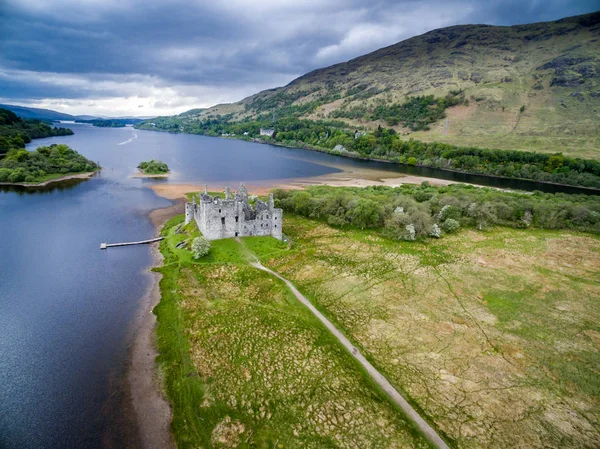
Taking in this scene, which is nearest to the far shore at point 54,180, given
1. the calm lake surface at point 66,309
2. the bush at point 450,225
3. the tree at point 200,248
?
the calm lake surface at point 66,309

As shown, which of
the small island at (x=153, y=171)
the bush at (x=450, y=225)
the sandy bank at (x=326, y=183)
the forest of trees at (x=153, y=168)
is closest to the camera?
the bush at (x=450, y=225)

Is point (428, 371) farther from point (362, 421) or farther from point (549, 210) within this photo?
point (549, 210)

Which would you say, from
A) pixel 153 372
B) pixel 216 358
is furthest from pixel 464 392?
pixel 153 372

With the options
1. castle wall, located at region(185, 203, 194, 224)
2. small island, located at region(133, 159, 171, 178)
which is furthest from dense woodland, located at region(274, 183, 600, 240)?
small island, located at region(133, 159, 171, 178)

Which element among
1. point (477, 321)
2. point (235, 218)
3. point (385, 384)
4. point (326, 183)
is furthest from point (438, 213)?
point (385, 384)

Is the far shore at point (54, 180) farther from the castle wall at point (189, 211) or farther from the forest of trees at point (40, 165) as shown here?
the castle wall at point (189, 211)

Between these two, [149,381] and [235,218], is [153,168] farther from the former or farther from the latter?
[149,381]
